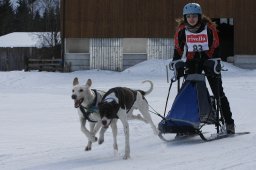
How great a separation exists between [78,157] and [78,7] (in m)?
23.8

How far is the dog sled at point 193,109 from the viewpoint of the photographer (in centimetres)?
884

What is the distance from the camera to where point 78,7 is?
102 feet

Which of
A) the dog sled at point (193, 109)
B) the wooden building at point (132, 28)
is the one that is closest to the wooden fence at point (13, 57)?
the wooden building at point (132, 28)

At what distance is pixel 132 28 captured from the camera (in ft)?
103

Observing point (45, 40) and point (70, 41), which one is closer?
point (70, 41)

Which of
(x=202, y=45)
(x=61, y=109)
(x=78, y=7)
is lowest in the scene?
(x=61, y=109)

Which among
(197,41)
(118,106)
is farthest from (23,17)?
(118,106)

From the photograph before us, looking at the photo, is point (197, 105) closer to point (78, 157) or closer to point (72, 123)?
point (78, 157)

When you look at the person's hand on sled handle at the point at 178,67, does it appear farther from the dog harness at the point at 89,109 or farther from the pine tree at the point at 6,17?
the pine tree at the point at 6,17

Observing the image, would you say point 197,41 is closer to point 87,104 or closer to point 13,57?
point 87,104

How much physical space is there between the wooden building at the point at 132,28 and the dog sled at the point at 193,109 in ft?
72.5

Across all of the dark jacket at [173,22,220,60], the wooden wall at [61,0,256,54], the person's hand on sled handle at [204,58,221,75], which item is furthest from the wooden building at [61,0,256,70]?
the person's hand on sled handle at [204,58,221,75]

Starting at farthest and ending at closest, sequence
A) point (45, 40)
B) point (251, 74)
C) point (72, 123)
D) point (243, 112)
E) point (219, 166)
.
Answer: point (45, 40)
point (251, 74)
point (243, 112)
point (72, 123)
point (219, 166)

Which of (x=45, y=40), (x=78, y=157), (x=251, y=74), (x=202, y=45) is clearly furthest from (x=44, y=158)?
(x=45, y=40)
